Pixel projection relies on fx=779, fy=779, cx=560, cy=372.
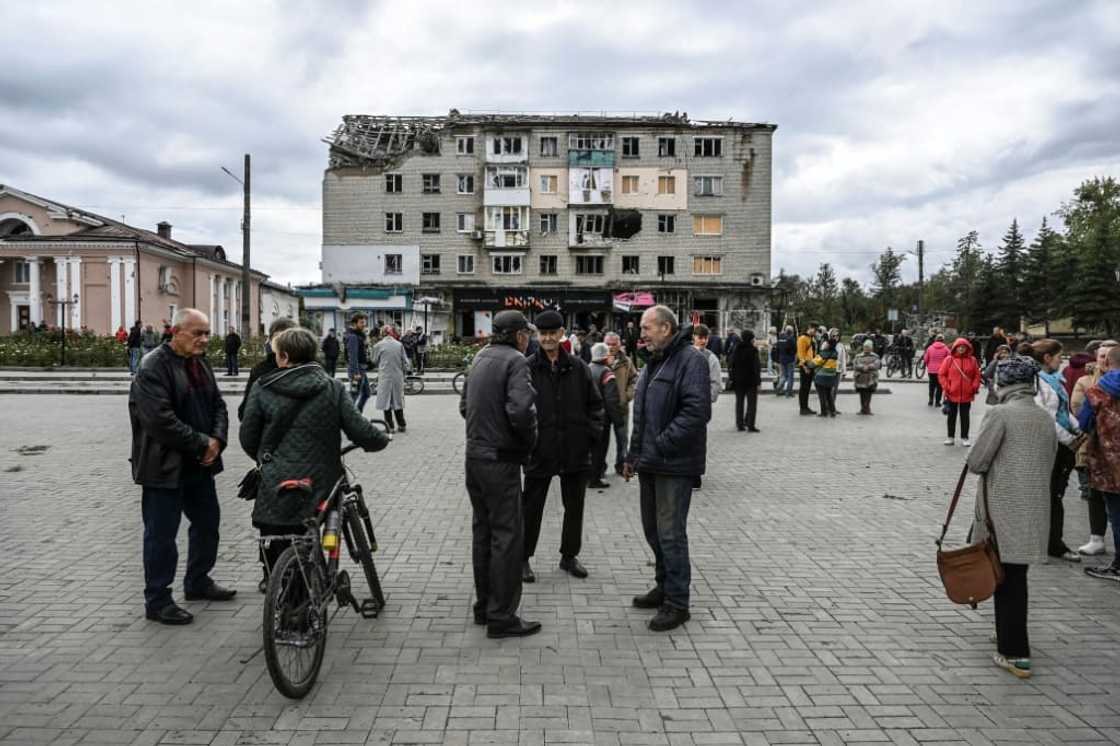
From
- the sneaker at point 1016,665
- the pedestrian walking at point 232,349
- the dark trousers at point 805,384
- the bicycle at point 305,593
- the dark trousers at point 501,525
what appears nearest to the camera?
the bicycle at point 305,593

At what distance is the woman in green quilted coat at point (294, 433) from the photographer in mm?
4422

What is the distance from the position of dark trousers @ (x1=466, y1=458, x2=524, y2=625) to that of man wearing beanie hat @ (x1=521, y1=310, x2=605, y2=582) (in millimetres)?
919

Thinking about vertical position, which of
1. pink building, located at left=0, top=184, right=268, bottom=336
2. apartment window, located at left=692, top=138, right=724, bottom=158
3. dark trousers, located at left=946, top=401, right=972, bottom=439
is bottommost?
dark trousers, located at left=946, top=401, right=972, bottom=439

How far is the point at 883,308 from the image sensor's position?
3191 inches

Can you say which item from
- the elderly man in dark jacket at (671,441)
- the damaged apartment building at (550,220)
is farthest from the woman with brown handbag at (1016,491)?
the damaged apartment building at (550,220)

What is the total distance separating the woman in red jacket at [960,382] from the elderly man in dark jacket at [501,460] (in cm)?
1002

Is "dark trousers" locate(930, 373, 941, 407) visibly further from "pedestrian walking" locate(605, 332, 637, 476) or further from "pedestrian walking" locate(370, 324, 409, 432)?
"pedestrian walking" locate(370, 324, 409, 432)

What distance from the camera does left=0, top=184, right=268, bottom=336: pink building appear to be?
160ft

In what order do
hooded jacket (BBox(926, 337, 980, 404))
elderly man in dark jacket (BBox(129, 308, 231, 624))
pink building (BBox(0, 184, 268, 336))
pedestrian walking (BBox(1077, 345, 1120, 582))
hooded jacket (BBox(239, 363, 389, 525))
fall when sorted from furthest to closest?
1. pink building (BBox(0, 184, 268, 336))
2. hooded jacket (BBox(926, 337, 980, 404))
3. pedestrian walking (BBox(1077, 345, 1120, 582))
4. elderly man in dark jacket (BBox(129, 308, 231, 624))
5. hooded jacket (BBox(239, 363, 389, 525))

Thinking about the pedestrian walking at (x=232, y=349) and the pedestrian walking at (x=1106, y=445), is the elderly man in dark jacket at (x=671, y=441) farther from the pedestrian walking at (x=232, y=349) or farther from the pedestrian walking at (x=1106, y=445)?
the pedestrian walking at (x=232, y=349)

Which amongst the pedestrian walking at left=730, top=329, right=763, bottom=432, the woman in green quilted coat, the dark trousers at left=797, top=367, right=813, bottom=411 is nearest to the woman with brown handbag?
the woman in green quilted coat

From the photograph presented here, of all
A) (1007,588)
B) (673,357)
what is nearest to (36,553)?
(673,357)

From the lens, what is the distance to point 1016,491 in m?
4.38

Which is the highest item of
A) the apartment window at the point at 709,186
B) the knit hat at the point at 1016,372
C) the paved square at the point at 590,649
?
the apartment window at the point at 709,186
